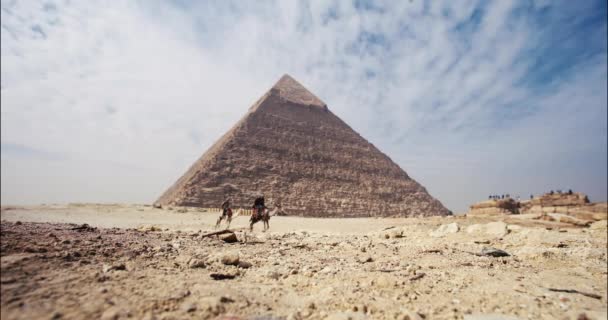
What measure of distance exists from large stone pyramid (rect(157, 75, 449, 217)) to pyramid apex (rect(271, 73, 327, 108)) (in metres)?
0.37

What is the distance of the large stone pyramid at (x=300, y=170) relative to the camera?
185ft

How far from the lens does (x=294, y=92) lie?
303 feet

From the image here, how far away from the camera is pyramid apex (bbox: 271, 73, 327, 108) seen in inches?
3472

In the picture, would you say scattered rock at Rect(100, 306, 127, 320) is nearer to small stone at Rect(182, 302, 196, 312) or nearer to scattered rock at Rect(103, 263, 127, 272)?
small stone at Rect(182, 302, 196, 312)

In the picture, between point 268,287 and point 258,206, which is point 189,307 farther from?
point 258,206

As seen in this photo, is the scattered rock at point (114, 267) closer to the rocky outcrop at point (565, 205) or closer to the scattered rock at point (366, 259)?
the scattered rock at point (366, 259)

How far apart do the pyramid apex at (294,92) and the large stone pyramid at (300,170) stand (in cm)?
37

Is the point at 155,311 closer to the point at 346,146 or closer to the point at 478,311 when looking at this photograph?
the point at 478,311

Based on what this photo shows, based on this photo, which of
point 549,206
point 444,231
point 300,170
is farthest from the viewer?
point 300,170

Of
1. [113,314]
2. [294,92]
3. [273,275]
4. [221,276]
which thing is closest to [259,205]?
[273,275]

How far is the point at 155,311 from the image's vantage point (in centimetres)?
180

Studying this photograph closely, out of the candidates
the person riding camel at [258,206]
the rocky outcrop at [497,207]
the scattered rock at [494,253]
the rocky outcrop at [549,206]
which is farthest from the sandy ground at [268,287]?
the rocky outcrop at [549,206]

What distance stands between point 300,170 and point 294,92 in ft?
106

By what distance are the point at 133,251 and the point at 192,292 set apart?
1416 mm
